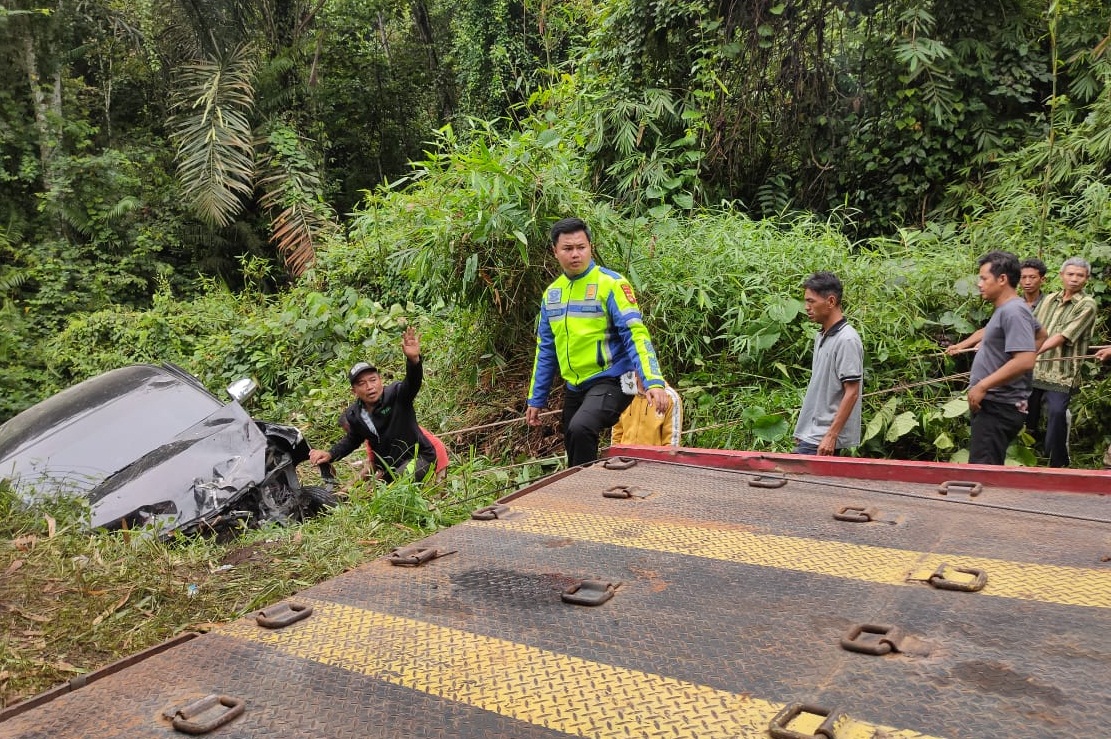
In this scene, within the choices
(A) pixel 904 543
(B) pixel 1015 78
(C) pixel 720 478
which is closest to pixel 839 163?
(B) pixel 1015 78

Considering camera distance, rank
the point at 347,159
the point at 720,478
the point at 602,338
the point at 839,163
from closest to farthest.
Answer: the point at 720,478
the point at 602,338
the point at 839,163
the point at 347,159

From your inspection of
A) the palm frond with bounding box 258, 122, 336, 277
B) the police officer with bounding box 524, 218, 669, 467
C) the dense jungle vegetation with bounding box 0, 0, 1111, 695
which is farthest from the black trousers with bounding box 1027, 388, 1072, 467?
the palm frond with bounding box 258, 122, 336, 277

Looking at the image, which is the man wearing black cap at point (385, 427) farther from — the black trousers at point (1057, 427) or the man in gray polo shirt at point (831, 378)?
the black trousers at point (1057, 427)

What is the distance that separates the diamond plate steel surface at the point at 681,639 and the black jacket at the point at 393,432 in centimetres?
270

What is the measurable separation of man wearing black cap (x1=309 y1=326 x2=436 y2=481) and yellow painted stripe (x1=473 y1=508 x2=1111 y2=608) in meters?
2.67

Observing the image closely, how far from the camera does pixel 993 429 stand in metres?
4.26

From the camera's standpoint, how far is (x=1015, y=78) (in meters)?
8.82

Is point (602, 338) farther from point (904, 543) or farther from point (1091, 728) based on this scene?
point (1091, 728)

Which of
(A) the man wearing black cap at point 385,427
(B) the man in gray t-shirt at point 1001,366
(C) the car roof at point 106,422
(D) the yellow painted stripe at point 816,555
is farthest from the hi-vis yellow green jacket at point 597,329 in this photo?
(C) the car roof at point 106,422

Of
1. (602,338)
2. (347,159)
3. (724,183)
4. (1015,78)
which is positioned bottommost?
(602,338)

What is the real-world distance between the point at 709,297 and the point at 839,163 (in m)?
3.84

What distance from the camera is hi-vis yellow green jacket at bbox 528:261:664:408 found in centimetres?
446

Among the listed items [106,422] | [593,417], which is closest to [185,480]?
[106,422]

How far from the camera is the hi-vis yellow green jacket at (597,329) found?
446 cm
